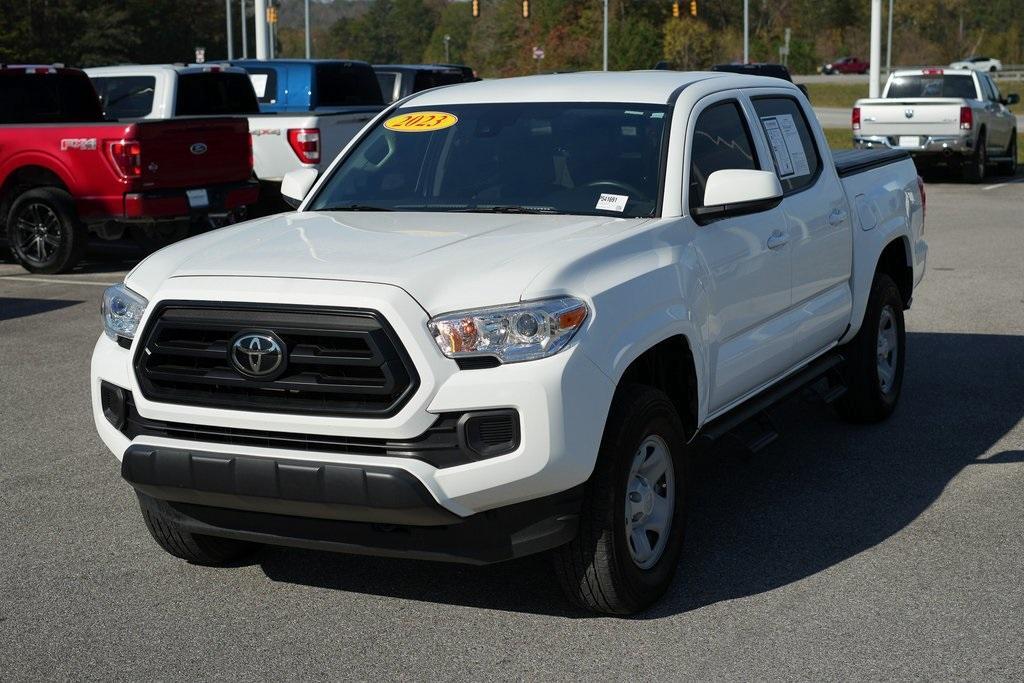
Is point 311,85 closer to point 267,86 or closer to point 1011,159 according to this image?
point 267,86

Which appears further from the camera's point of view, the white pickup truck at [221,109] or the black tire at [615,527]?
the white pickup truck at [221,109]

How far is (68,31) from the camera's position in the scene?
65.8 m

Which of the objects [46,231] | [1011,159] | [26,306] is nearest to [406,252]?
[26,306]

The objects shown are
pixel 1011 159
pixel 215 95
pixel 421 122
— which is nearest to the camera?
pixel 421 122

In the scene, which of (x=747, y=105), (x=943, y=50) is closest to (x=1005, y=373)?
(x=747, y=105)

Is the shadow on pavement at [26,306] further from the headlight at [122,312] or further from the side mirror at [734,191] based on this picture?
the side mirror at [734,191]

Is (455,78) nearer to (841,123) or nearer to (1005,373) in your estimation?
(1005,373)

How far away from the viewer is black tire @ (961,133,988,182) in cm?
2427

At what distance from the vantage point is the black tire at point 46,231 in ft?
45.5

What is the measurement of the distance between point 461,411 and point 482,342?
0.23 m

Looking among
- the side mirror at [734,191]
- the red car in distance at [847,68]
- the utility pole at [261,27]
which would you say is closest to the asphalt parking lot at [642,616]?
the side mirror at [734,191]

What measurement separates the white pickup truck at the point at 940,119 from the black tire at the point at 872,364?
16.5 m

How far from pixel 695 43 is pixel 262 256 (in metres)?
76.8

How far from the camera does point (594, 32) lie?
3519 inches
